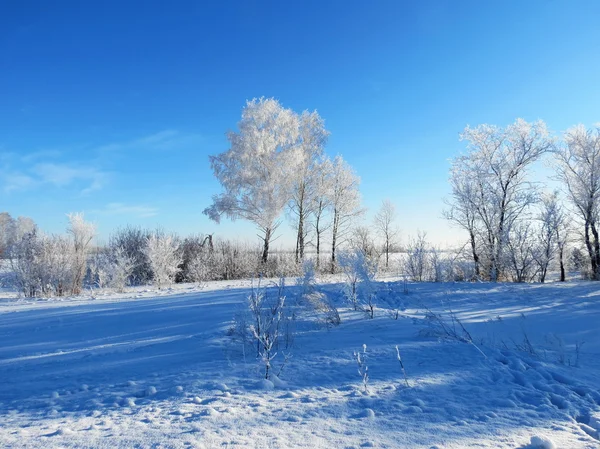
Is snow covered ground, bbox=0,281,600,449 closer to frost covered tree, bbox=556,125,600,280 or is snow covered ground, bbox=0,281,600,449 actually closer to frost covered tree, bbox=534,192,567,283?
frost covered tree, bbox=534,192,567,283

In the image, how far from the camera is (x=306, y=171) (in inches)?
834

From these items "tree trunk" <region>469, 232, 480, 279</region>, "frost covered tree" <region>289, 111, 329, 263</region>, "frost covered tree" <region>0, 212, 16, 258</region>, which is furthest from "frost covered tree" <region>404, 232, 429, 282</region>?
"frost covered tree" <region>0, 212, 16, 258</region>

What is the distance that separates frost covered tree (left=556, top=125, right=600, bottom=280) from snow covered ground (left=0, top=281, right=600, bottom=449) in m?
11.9

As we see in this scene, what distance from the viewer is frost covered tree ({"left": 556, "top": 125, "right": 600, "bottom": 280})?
50.4 ft

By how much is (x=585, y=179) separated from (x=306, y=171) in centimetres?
1369

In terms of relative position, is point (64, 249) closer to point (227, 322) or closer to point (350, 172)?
point (227, 322)

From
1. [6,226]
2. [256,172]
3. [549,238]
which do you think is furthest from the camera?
[6,226]

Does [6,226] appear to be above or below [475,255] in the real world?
above

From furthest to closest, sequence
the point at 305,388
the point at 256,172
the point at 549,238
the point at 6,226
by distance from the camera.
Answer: the point at 6,226, the point at 256,172, the point at 549,238, the point at 305,388

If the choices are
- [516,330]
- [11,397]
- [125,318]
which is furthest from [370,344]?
[125,318]

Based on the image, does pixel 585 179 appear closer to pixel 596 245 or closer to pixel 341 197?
pixel 596 245

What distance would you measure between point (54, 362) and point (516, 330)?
691cm

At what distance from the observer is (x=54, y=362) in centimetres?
418

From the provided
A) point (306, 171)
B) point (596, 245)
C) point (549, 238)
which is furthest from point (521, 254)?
point (306, 171)
